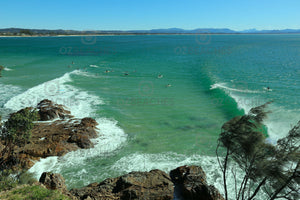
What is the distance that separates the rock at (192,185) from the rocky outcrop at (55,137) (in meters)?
8.60

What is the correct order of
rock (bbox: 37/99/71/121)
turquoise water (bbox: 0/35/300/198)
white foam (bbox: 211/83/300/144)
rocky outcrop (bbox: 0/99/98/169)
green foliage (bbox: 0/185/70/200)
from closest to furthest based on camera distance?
green foliage (bbox: 0/185/70/200), rocky outcrop (bbox: 0/99/98/169), turquoise water (bbox: 0/35/300/198), white foam (bbox: 211/83/300/144), rock (bbox: 37/99/71/121)

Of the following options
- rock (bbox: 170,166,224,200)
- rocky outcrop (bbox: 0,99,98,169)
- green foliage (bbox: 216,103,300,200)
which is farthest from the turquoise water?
green foliage (bbox: 216,103,300,200)

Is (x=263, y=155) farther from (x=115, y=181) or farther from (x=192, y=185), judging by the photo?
(x=115, y=181)

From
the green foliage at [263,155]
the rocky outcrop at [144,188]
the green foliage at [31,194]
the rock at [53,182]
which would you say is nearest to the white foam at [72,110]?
the rock at [53,182]

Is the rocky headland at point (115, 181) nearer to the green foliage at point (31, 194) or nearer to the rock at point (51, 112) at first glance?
the green foliage at point (31, 194)

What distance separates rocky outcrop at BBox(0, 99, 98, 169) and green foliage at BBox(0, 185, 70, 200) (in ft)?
22.2

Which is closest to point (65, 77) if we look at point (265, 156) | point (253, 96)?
point (253, 96)

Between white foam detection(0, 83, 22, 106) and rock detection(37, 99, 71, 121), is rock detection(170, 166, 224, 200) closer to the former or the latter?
rock detection(37, 99, 71, 121)

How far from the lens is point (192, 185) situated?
12797mm

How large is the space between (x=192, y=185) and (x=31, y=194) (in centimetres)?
836

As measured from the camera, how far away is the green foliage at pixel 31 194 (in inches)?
367

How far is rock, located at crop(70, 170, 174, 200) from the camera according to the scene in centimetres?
1184

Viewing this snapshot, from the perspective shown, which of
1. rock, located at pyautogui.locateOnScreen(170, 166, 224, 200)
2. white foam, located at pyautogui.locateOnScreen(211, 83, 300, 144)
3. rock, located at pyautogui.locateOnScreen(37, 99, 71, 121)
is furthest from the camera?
rock, located at pyautogui.locateOnScreen(37, 99, 71, 121)

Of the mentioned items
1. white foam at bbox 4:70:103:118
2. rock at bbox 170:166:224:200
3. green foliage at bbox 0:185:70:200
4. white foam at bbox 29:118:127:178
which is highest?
green foliage at bbox 0:185:70:200
